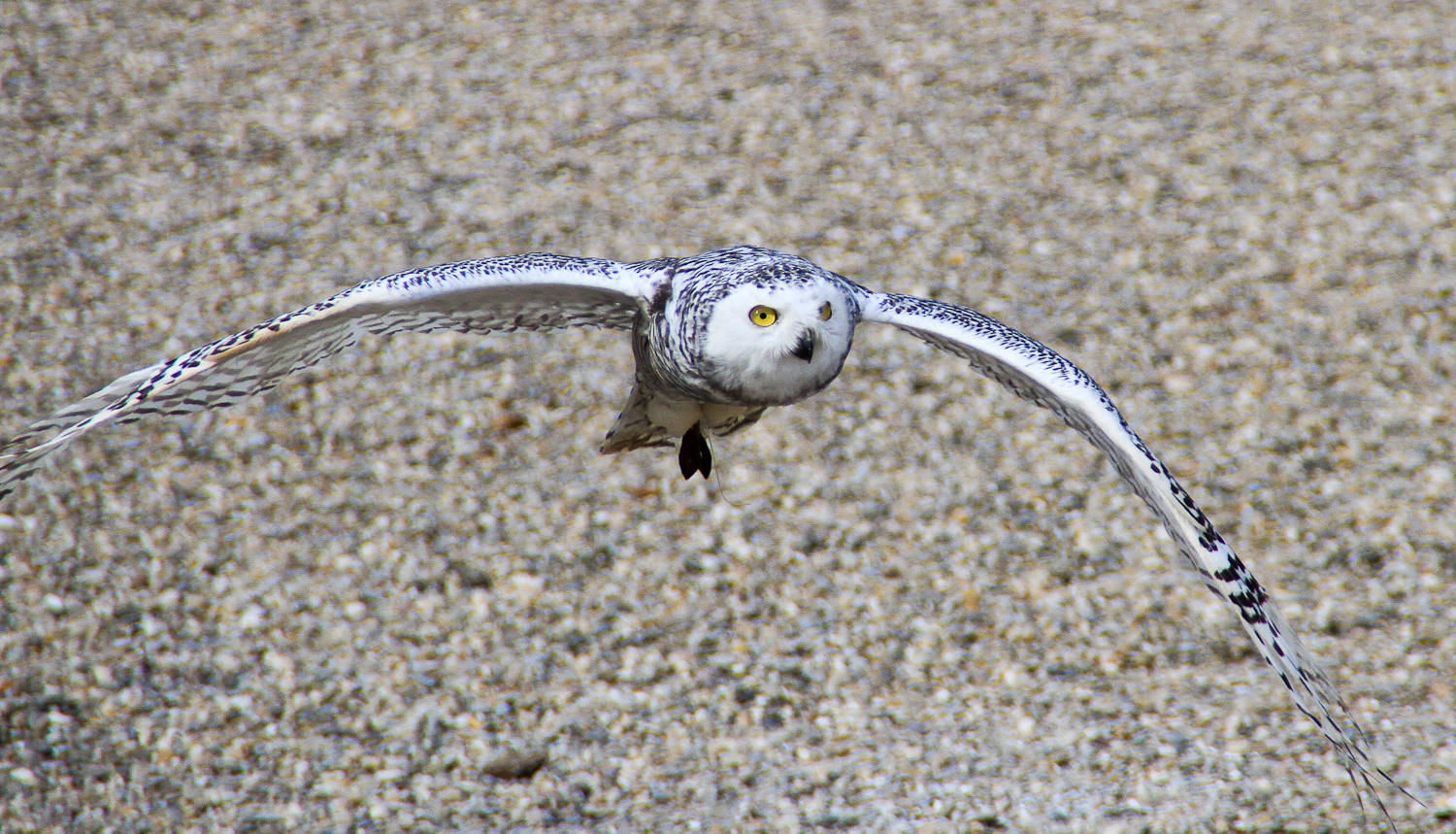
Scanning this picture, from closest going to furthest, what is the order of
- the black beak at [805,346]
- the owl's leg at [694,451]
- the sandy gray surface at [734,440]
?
the black beak at [805,346], the owl's leg at [694,451], the sandy gray surface at [734,440]

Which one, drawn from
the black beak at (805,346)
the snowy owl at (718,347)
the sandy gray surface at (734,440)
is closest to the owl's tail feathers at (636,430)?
the snowy owl at (718,347)

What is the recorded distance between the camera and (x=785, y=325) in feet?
8.87

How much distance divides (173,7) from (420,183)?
2689 mm

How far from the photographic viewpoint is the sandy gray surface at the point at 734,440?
4066 mm

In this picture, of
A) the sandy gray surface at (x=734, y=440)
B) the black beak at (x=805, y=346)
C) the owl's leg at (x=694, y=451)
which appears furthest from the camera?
the sandy gray surface at (x=734, y=440)

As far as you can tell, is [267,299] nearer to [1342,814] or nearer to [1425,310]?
[1342,814]

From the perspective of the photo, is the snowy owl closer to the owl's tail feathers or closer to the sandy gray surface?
the owl's tail feathers

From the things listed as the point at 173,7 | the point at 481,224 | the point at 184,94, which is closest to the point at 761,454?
the point at 481,224

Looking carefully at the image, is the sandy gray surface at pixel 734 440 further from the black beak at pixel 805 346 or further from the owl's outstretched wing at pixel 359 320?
the black beak at pixel 805 346

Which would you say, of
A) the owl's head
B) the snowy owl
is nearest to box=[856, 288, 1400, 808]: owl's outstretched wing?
the snowy owl

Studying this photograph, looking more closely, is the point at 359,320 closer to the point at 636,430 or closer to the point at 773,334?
the point at 636,430

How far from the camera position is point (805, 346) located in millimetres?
2699

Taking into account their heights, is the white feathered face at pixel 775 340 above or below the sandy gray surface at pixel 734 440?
above

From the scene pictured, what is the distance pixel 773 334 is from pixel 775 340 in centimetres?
2
